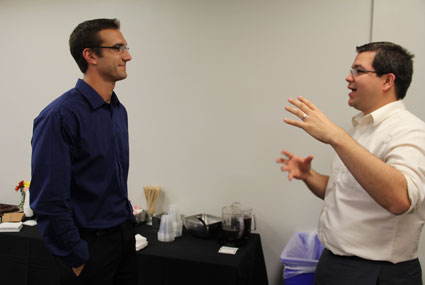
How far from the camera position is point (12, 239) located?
237 cm

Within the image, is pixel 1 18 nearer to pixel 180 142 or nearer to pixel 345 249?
pixel 180 142

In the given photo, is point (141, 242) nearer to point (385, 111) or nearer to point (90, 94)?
point (90, 94)

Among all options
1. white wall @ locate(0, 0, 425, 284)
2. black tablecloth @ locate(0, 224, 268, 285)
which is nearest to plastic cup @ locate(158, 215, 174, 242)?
black tablecloth @ locate(0, 224, 268, 285)

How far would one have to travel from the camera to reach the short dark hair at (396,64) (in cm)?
139

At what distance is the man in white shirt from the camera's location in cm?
115

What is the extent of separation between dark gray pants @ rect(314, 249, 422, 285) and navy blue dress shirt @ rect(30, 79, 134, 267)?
0.97m

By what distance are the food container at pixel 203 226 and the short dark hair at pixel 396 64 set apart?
140 centimetres

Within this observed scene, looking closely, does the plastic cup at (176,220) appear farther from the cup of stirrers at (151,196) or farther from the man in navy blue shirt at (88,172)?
the man in navy blue shirt at (88,172)

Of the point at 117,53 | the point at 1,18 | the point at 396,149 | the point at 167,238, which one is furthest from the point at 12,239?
the point at 396,149

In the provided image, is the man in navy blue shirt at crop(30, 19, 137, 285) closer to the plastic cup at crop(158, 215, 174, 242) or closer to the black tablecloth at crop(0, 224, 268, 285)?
the black tablecloth at crop(0, 224, 268, 285)

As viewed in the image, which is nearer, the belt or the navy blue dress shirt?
the navy blue dress shirt

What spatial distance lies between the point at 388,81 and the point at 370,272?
0.77m

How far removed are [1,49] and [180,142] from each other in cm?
198

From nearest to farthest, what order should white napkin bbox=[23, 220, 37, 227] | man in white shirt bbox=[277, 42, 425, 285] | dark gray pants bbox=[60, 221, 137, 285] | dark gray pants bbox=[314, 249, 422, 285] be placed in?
man in white shirt bbox=[277, 42, 425, 285] → dark gray pants bbox=[314, 249, 422, 285] → dark gray pants bbox=[60, 221, 137, 285] → white napkin bbox=[23, 220, 37, 227]
